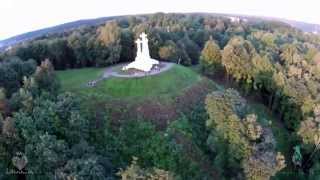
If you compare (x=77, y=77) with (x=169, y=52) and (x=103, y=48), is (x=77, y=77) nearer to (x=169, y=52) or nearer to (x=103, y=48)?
(x=103, y=48)

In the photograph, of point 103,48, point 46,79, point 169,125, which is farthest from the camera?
point 103,48

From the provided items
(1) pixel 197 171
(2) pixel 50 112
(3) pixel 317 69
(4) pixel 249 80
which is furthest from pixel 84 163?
(3) pixel 317 69

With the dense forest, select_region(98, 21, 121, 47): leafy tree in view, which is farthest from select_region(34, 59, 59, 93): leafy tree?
select_region(98, 21, 121, 47): leafy tree

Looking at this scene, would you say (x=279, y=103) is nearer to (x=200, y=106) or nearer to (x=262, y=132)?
(x=200, y=106)

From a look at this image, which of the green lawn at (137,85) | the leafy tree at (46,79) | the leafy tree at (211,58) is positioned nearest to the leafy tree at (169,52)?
the leafy tree at (211,58)

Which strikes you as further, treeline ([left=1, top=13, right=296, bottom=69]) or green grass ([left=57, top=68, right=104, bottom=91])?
treeline ([left=1, top=13, right=296, bottom=69])

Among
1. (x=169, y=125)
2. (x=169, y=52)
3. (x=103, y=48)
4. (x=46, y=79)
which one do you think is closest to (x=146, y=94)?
(x=169, y=125)

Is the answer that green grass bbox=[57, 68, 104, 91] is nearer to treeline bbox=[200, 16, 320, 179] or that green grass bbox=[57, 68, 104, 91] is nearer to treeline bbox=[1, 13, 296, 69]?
treeline bbox=[1, 13, 296, 69]
